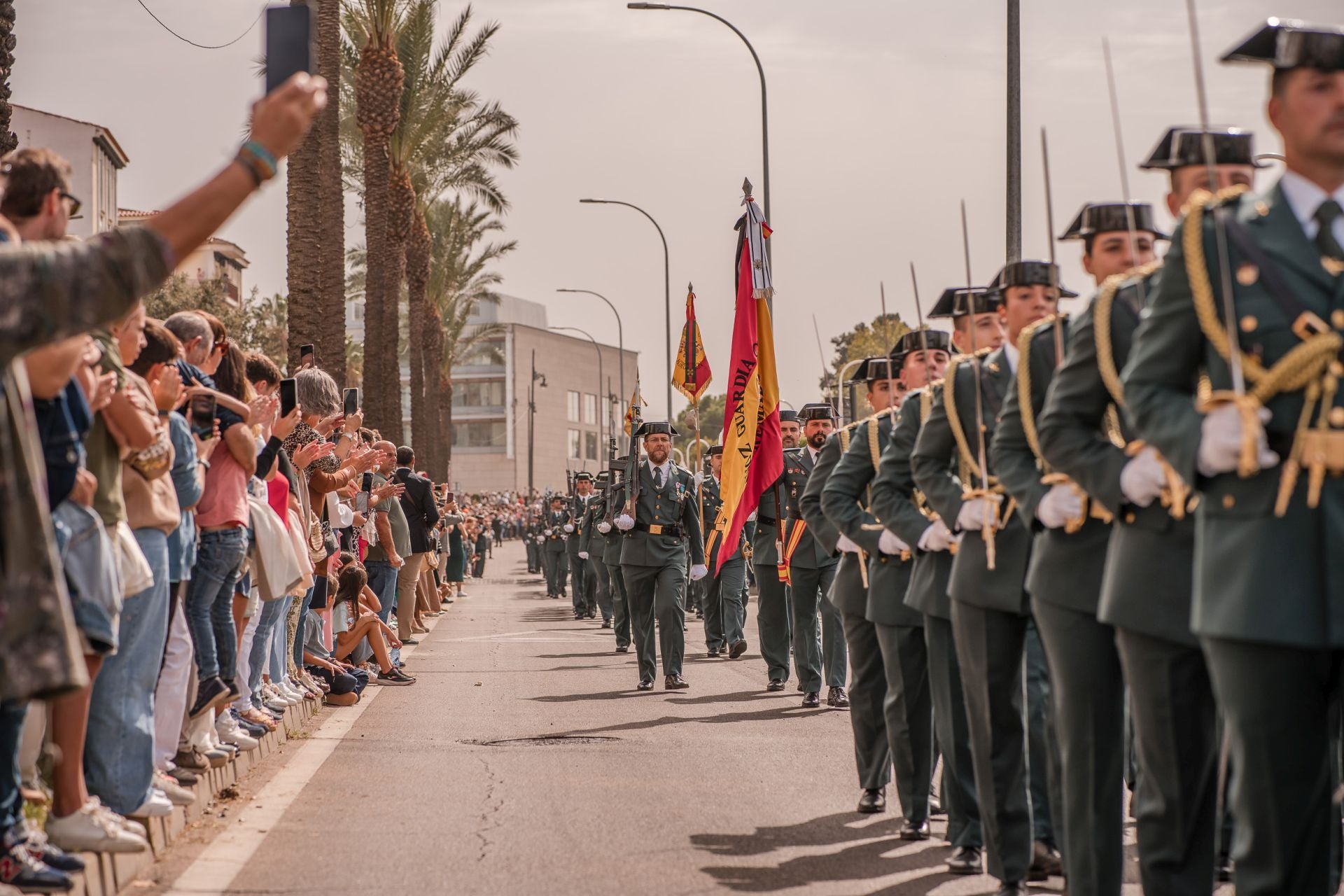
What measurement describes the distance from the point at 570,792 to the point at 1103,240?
425 centimetres

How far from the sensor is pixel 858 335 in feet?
212

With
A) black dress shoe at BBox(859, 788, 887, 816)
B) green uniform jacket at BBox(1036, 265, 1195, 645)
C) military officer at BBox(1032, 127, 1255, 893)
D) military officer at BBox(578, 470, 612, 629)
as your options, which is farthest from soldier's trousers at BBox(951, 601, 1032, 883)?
military officer at BBox(578, 470, 612, 629)

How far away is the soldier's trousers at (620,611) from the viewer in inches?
837

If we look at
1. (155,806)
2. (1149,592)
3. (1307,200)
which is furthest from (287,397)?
(1307,200)

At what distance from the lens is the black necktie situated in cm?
424

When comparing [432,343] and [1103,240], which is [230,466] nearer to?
[1103,240]

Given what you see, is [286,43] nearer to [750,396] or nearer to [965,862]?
[965,862]

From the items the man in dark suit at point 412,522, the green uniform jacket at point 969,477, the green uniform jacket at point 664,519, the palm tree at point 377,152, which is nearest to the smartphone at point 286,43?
the green uniform jacket at point 969,477

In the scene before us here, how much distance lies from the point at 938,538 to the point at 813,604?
683cm

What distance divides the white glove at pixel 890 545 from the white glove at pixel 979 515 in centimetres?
120

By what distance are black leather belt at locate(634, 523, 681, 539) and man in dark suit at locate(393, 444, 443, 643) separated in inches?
200

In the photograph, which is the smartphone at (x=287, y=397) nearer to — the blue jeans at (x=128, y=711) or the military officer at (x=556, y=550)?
the blue jeans at (x=128, y=711)

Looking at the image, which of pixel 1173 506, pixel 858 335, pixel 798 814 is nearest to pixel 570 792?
pixel 798 814

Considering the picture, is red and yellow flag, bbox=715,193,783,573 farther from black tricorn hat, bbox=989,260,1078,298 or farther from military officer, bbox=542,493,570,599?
military officer, bbox=542,493,570,599
